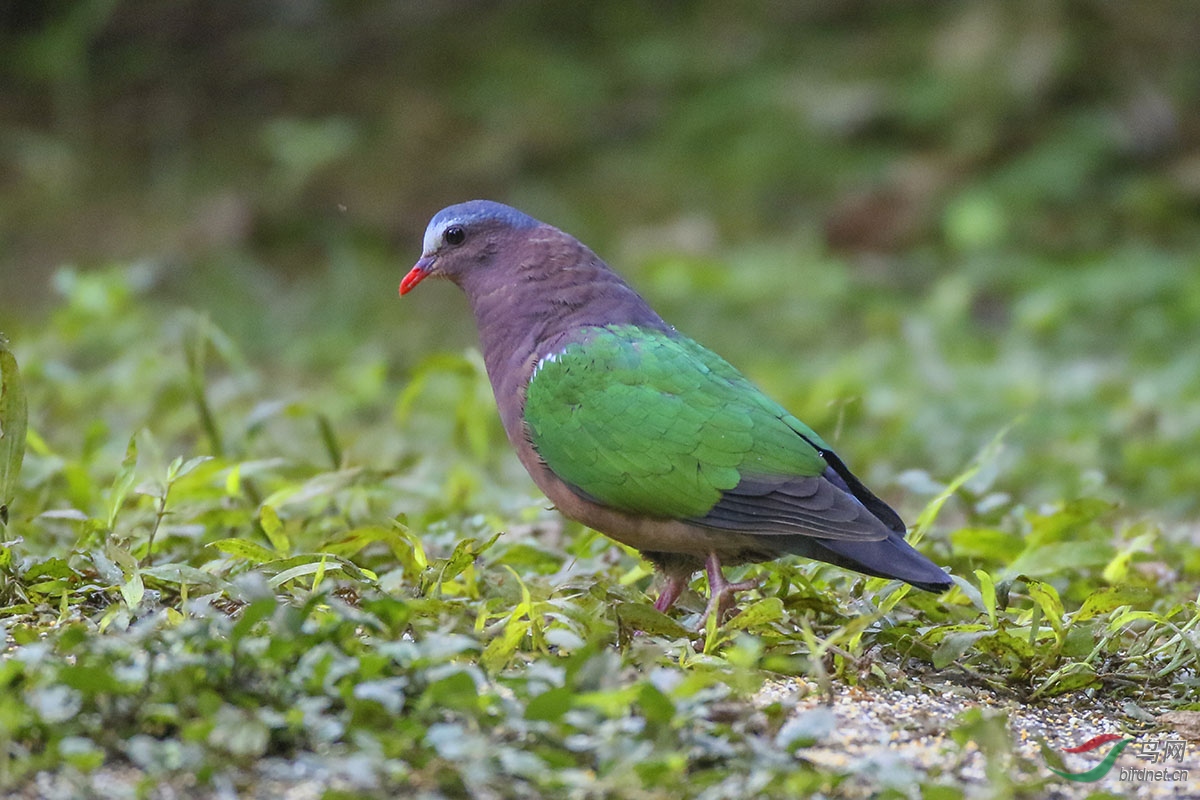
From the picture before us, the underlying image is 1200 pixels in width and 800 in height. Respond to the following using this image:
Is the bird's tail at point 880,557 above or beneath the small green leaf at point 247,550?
above

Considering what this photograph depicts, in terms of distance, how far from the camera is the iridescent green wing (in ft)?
11.0

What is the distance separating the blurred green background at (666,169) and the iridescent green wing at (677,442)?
3.49 meters

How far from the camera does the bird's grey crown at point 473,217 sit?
4191 mm

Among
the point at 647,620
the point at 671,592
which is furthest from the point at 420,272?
the point at 647,620

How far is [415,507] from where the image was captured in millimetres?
4816

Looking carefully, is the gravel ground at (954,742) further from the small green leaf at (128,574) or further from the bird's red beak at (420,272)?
the bird's red beak at (420,272)

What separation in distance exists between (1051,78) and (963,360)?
11.3ft

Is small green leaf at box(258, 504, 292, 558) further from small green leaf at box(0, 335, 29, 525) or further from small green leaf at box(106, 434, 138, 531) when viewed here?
small green leaf at box(0, 335, 29, 525)

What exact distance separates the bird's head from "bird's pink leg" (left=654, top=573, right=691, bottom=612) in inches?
43.5

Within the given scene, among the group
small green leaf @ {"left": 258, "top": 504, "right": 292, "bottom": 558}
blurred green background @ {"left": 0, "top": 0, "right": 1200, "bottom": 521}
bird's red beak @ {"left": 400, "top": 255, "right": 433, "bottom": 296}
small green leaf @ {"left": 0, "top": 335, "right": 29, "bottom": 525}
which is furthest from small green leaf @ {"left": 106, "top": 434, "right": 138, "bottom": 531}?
blurred green background @ {"left": 0, "top": 0, "right": 1200, "bottom": 521}

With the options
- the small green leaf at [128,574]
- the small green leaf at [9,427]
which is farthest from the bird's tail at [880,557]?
the small green leaf at [9,427]

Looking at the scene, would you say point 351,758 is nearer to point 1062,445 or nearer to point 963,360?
point 1062,445

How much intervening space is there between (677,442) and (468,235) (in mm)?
1111

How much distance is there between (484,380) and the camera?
5.07 meters
